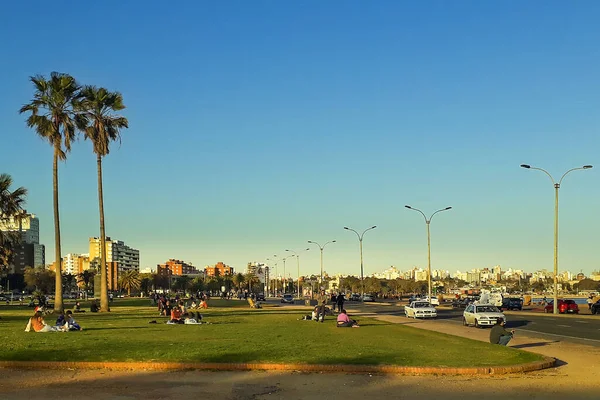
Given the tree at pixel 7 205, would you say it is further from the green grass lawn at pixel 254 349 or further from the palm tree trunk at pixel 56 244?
the green grass lawn at pixel 254 349

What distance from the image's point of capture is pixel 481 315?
40.7 meters

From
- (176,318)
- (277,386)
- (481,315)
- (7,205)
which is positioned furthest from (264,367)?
(7,205)

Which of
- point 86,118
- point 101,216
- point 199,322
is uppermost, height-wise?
point 86,118

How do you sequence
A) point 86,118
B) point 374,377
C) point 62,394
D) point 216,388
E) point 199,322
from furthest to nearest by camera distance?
point 86,118 → point 199,322 → point 374,377 → point 216,388 → point 62,394

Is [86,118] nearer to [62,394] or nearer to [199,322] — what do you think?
[199,322]

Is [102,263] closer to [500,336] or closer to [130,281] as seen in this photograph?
[500,336]

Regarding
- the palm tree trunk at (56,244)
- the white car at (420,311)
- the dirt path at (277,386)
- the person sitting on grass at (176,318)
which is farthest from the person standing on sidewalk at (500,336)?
the palm tree trunk at (56,244)

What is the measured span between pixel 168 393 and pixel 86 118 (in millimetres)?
43914

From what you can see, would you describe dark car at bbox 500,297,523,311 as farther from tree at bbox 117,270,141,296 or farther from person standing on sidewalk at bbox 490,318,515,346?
tree at bbox 117,270,141,296

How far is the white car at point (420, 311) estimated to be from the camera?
5303cm

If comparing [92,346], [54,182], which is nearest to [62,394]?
[92,346]

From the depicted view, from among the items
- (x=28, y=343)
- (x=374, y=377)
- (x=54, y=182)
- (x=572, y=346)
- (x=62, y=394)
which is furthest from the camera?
(x=54, y=182)

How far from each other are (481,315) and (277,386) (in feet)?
93.2

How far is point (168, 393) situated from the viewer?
45.3 ft
